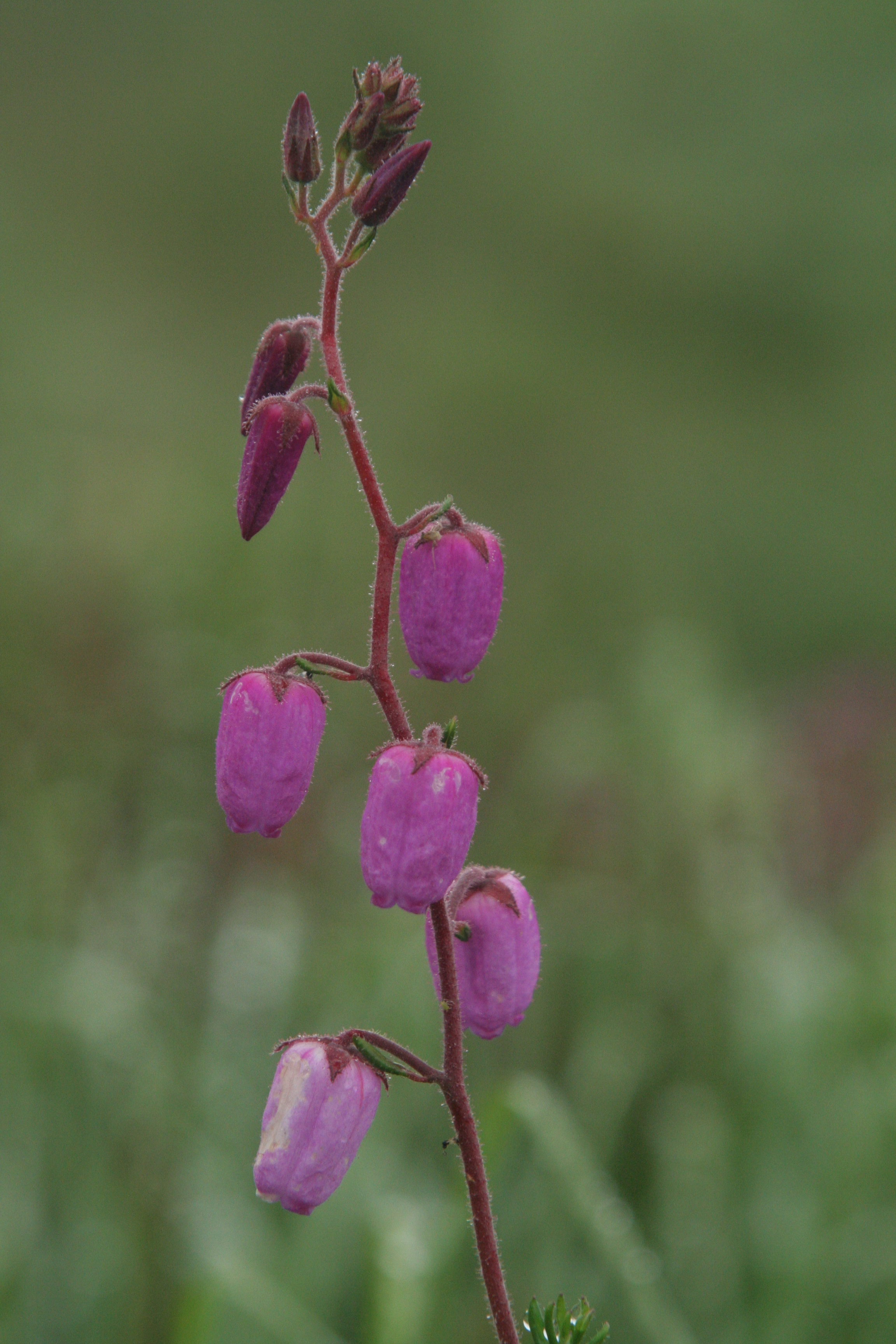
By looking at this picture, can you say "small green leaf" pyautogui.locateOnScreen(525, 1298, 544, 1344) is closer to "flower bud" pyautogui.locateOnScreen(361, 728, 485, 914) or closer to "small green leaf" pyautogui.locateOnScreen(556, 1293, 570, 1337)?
"small green leaf" pyautogui.locateOnScreen(556, 1293, 570, 1337)

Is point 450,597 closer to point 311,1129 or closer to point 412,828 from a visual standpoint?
point 412,828

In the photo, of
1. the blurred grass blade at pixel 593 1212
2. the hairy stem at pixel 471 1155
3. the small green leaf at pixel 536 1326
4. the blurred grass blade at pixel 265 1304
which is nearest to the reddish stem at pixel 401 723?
the hairy stem at pixel 471 1155

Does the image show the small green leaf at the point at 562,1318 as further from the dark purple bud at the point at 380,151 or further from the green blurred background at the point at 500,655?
the dark purple bud at the point at 380,151

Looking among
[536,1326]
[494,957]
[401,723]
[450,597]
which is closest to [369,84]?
[450,597]

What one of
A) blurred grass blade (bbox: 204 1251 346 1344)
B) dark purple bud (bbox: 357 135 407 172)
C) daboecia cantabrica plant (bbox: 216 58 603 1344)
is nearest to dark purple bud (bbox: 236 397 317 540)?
daboecia cantabrica plant (bbox: 216 58 603 1344)

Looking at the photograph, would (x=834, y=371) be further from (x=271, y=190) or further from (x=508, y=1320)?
(x=508, y=1320)

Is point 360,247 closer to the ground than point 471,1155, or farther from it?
farther from it
